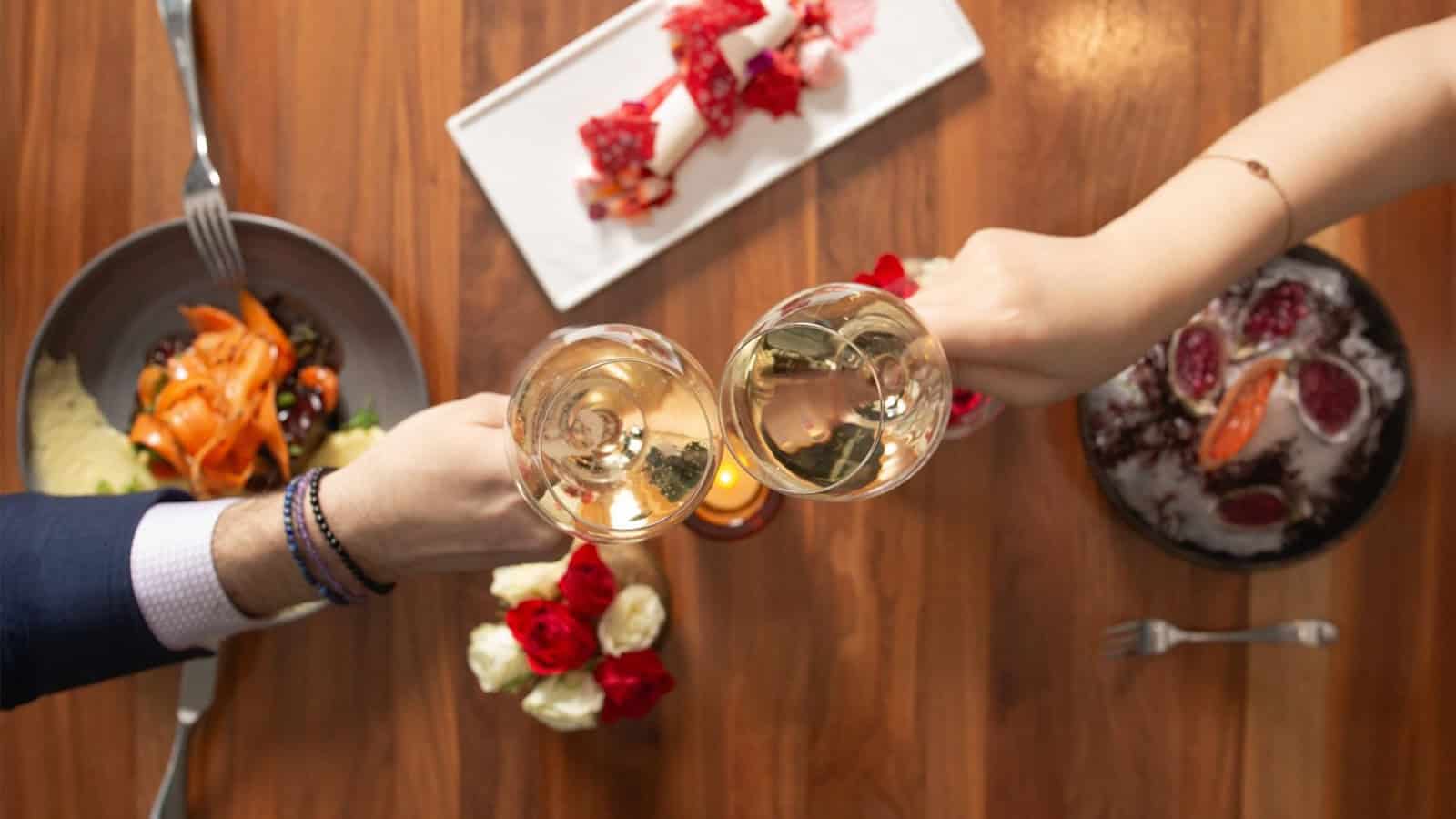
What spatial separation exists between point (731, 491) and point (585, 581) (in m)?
0.16

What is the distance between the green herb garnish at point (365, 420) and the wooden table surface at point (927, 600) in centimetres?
7

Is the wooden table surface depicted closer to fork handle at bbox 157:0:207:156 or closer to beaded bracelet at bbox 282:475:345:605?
fork handle at bbox 157:0:207:156

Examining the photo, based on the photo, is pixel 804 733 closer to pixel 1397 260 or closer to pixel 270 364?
pixel 270 364

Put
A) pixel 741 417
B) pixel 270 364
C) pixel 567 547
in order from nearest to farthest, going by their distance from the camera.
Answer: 1. pixel 741 417
2. pixel 567 547
3. pixel 270 364

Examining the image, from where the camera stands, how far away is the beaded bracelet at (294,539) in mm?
678

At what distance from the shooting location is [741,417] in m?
0.49

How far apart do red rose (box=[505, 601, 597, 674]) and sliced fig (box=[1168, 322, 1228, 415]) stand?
1.81 feet

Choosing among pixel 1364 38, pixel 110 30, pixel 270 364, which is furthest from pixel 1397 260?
pixel 110 30

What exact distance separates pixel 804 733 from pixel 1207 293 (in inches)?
20.0

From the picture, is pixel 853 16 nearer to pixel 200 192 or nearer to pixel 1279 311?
pixel 1279 311

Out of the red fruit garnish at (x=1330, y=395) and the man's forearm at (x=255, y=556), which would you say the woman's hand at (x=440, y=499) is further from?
the red fruit garnish at (x=1330, y=395)

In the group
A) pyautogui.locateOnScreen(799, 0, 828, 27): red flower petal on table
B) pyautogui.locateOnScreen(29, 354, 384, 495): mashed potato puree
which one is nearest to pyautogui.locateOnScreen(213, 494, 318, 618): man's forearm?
pyautogui.locateOnScreen(29, 354, 384, 495): mashed potato puree

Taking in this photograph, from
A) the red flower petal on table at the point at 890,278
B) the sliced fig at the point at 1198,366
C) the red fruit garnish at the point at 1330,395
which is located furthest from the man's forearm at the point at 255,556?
the red fruit garnish at the point at 1330,395

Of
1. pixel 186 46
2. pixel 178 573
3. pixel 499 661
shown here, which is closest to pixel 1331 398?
pixel 499 661
